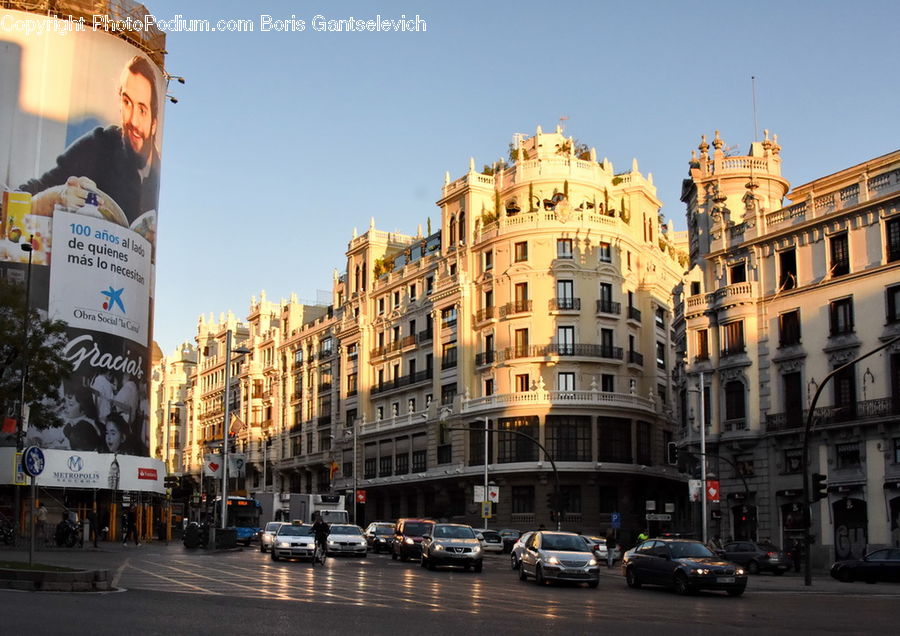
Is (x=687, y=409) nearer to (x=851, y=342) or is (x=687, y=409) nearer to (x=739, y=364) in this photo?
(x=739, y=364)

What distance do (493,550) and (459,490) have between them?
16.4m

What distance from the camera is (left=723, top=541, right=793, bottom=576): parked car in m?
39.9

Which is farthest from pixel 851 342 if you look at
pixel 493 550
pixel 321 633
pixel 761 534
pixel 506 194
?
pixel 321 633

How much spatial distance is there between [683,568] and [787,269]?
27.3 metres

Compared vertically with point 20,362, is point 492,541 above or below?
below

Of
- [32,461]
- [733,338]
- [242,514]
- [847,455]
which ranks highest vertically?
[733,338]

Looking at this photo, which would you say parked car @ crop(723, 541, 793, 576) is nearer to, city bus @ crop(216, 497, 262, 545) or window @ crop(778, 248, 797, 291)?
window @ crop(778, 248, 797, 291)

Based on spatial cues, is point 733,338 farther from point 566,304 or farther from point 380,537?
point 380,537

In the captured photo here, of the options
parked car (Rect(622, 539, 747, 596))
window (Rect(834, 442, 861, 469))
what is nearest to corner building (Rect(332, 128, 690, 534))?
window (Rect(834, 442, 861, 469))

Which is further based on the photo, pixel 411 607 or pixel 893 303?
pixel 893 303

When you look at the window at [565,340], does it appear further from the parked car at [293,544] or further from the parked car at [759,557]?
the parked car at [293,544]

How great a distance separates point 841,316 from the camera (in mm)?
47750

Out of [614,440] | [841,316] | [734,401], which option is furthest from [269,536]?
[841,316]

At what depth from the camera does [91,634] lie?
45.7 ft
